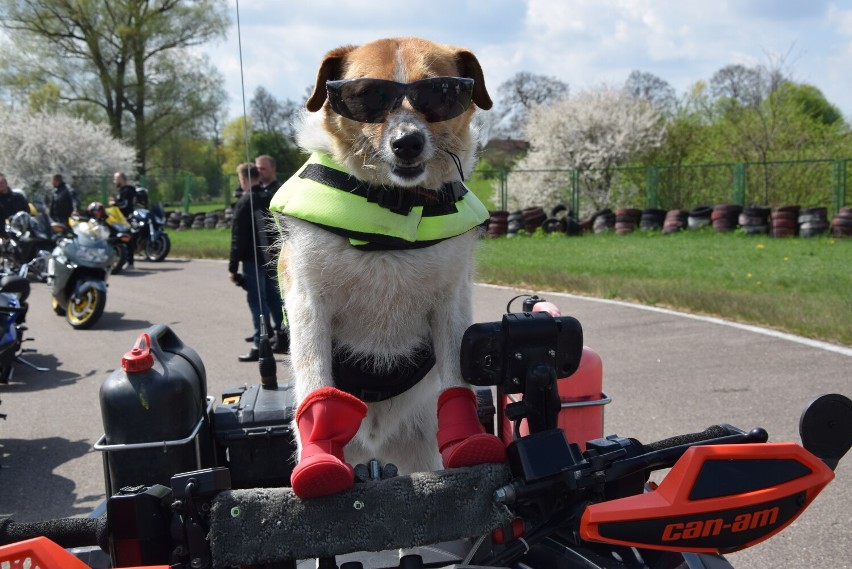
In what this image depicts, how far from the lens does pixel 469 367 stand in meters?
1.73

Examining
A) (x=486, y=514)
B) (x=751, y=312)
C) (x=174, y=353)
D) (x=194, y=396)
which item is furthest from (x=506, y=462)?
(x=751, y=312)

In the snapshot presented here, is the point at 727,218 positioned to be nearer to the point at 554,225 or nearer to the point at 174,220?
the point at 554,225

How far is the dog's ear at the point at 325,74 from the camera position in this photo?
7.95ft

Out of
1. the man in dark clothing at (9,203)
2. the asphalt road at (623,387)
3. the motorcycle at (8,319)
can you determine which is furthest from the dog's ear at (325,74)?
the man in dark clothing at (9,203)

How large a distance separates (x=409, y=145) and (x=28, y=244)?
12.1 meters

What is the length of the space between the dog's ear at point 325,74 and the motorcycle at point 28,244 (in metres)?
10.7

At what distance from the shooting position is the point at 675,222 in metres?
21.9

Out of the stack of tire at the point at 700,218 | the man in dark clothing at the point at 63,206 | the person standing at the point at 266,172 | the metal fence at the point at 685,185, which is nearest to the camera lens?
the person standing at the point at 266,172

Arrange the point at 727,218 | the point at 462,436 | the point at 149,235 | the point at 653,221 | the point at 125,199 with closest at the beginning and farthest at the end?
the point at 462,436, the point at 125,199, the point at 149,235, the point at 727,218, the point at 653,221

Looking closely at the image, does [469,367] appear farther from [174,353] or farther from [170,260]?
[170,260]

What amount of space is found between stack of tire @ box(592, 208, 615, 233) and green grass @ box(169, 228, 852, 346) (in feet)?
4.83

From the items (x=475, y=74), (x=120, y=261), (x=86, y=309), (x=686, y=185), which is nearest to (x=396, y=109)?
(x=475, y=74)

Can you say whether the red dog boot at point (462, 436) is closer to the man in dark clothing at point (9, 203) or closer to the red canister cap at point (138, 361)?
the red canister cap at point (138, 361)

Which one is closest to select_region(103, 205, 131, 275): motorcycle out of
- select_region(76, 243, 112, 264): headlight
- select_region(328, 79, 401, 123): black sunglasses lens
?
select_region(76, 243, 112, 264): headlight
